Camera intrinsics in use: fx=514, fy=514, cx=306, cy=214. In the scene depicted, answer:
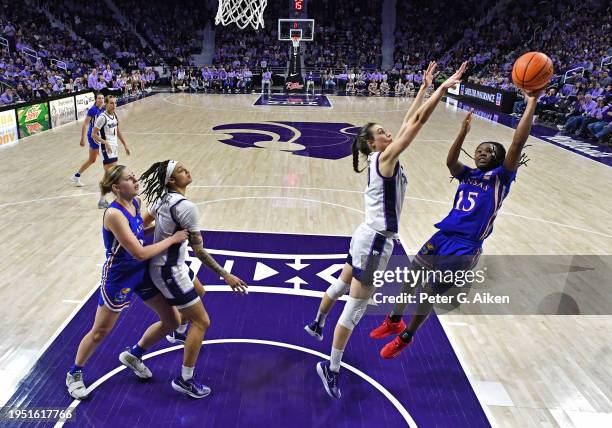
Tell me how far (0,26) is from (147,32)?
11505mm

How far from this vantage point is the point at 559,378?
404 centimetres

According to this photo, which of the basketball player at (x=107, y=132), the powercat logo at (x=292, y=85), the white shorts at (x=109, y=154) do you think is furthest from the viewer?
the powercat logo at (x=292, y=85)

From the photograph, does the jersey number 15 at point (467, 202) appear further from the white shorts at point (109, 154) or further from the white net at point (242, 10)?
the white net at point (242, 10)

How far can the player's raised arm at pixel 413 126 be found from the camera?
317cm

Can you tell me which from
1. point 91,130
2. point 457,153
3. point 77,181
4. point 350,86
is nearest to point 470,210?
point 457,153

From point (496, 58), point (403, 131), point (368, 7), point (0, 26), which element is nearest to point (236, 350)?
point (403, 131)

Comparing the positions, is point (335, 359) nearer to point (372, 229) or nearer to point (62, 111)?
point (372, 229)

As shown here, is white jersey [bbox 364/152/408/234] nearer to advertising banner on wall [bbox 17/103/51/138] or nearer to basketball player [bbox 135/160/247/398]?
basketball player [bbox 135/160/247/398]

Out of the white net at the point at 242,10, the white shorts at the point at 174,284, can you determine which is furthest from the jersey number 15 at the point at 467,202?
the white net at the point at 242,10

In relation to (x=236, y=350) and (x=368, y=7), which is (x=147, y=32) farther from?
(x=236, y=350)

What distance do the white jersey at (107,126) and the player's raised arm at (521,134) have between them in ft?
20.5

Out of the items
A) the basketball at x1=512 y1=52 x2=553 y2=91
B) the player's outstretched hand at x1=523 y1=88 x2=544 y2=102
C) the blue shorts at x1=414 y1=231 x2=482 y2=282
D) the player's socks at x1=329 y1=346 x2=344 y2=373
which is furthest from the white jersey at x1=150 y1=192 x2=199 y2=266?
the basketball at x1=512 y1=52 x2=553 y2=91

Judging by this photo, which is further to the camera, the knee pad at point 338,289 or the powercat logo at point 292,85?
the powercat logo at point 292,85

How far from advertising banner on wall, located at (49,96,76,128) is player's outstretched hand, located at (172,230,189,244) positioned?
1302cm
